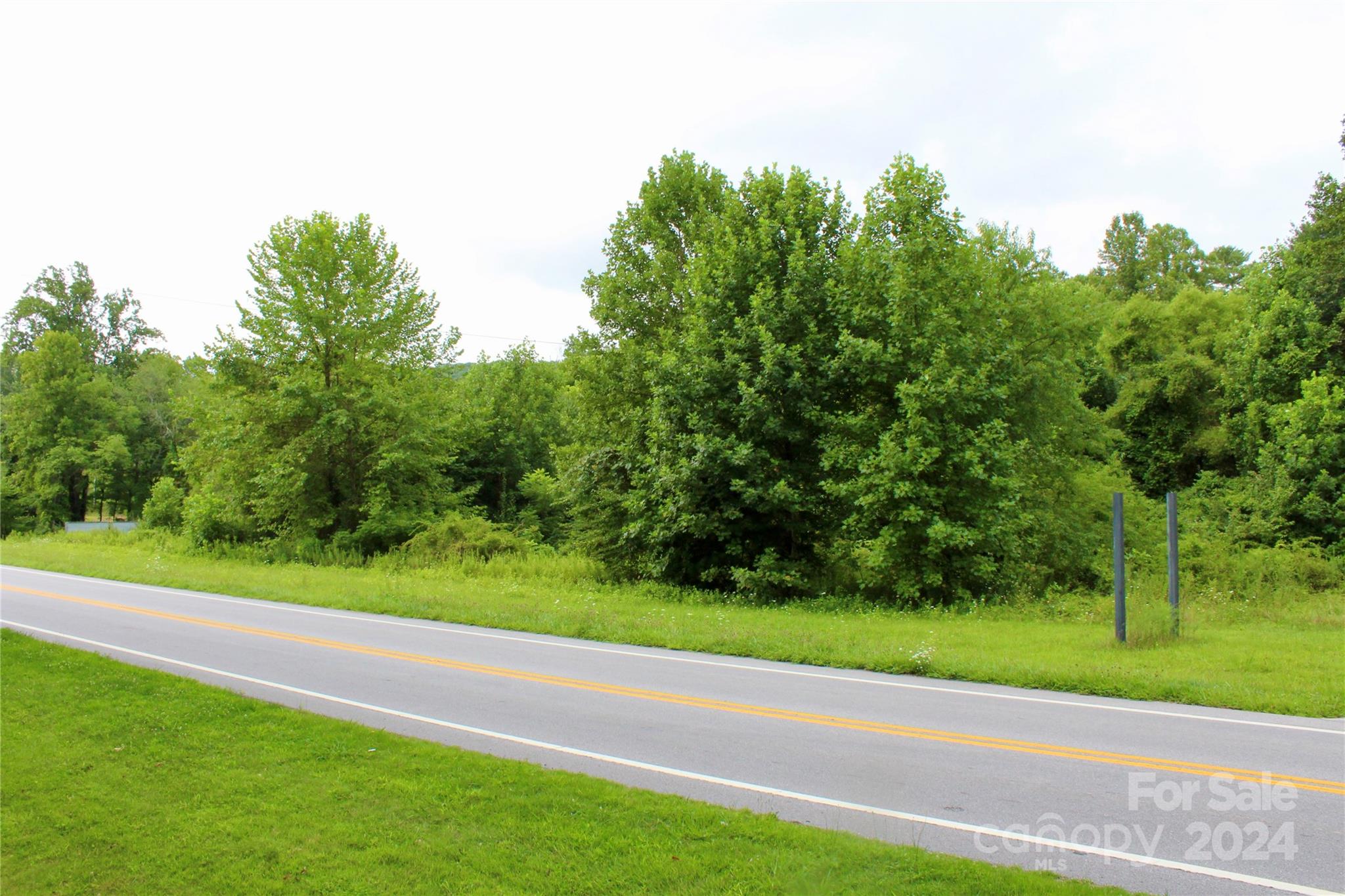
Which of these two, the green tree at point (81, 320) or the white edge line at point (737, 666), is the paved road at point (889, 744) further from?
the green tree at point (81, 320)

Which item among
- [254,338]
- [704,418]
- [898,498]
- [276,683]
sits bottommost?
Answer: [276,683]

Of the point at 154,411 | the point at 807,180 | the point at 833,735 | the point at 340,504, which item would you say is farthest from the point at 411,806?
the point at 154,411

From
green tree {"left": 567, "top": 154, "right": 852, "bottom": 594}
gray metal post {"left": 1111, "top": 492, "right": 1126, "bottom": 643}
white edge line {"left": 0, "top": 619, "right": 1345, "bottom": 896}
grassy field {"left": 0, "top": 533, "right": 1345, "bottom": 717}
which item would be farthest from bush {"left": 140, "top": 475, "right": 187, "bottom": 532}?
gray metal post {"left": 1111, "top": 492, "right": 1126, "bottom": 643}

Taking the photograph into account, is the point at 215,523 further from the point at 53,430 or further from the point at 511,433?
→ the point at 53,430

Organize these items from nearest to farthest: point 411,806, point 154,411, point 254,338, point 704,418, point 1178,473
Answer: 1. point 411,806
2. point 704,418
3. point 254,338
4. point 1178,473
5. point 154,411

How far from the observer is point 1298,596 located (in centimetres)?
1872

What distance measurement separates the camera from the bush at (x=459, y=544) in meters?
27.2

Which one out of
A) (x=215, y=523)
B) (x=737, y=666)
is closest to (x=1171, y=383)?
(x=737, y=666)

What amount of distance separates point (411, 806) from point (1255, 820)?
18.3ft

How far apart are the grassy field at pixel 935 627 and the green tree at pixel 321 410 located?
597 centimetres

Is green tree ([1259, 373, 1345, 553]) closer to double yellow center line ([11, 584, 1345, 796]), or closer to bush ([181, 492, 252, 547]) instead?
double yellow center line ([11, 584, 1345, 796])

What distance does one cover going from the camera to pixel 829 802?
5977 millimetres

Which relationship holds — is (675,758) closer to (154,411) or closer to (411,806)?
(411,806)

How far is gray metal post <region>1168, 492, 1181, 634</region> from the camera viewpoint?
12.1 m
